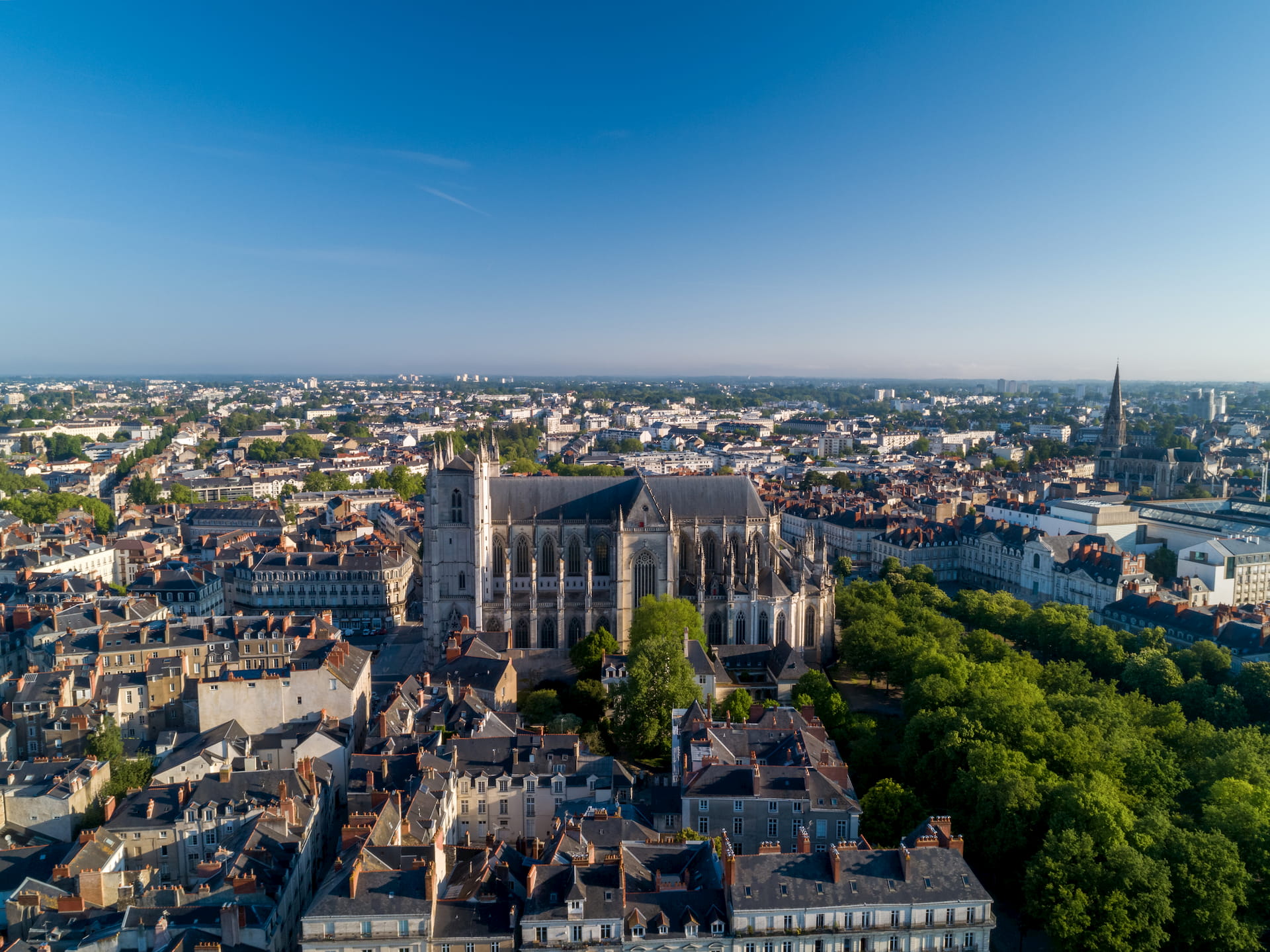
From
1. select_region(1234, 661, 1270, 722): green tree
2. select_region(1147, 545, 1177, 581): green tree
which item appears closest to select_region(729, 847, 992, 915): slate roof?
select_region(1234, 661, 1270, 722): green tree

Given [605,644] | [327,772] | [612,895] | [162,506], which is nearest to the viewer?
[612,895]

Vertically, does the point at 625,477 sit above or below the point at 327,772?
above

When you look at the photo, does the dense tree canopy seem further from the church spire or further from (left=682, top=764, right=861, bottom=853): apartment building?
the church spire

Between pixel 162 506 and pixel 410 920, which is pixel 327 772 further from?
pixel 162 506

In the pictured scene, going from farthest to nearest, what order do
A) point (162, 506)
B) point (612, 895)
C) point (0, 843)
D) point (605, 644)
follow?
point (162, 506), point (605, 644), point (0, 843), point (612, 895)

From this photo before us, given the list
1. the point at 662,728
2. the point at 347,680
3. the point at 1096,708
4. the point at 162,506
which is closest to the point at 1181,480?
the point at 1096,708

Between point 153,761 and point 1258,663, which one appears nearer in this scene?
point 153,761

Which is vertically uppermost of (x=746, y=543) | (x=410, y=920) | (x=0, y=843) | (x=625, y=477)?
(x=625, y=477)
